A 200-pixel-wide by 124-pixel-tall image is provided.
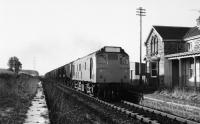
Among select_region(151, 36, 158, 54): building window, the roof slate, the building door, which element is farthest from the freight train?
select_region(151, 36, 158, 54): building window

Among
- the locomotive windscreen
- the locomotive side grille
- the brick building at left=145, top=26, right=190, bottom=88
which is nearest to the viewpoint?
the locomotive side grille

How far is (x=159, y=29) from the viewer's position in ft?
99.8

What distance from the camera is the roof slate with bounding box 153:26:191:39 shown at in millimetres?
29281

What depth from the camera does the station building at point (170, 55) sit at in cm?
2603

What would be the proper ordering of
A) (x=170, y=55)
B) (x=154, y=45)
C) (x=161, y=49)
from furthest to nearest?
(x=154, y=45) → (x=161, y=49) → (x=170, y=55)

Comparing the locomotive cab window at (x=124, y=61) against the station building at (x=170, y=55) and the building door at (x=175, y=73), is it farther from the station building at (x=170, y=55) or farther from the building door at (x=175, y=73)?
the building door at (x=175, y=73)

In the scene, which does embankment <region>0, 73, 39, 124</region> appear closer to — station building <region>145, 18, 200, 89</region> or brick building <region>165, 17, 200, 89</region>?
station building <region>145, 18, 200, 89</region>

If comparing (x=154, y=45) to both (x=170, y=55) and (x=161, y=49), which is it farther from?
(x=170, y=55)

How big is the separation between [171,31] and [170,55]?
4743 millimetres

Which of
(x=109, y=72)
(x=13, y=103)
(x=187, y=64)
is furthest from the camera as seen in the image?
(x=187, y=64)

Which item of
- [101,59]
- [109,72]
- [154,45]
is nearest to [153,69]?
[154,45]

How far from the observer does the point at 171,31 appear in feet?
100

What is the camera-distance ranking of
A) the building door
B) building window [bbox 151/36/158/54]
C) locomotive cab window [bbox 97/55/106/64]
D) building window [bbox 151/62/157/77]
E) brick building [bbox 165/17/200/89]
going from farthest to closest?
building window [bbox 151/62/157/77] → building window [bbox 151/36/158/54] → the building door → brick building [bbox 165/17/200/89] → locomotive cab window [bbox 97/55/106/64]

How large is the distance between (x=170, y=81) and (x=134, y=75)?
1164 centimetres
